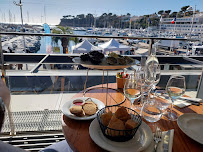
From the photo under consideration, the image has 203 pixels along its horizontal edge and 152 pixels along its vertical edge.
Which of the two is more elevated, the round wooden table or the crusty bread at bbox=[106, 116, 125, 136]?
the crusty bread at bbox=[106, 116, 125, 136]

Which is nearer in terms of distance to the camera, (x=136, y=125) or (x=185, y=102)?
(x=136, y=125)

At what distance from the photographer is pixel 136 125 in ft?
1.94

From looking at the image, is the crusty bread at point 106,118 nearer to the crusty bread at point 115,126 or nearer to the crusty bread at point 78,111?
the crusty bread at point 115,126

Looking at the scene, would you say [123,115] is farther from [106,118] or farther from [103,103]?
[103,103]

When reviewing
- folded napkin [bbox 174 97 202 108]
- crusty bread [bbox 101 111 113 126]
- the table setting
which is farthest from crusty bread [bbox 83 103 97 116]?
A: folded napkin [bbox 174 97 202 108]

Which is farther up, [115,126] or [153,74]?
[153,74]

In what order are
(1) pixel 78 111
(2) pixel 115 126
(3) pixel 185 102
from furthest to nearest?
(3) pixel 185 102, (1) pixel 78 111, (2) pixel 115 126

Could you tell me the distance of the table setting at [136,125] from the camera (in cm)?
58

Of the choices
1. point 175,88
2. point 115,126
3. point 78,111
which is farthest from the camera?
point 175,88

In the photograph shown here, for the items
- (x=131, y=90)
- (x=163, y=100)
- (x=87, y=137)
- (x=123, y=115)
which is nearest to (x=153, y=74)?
(x=163, y=100)

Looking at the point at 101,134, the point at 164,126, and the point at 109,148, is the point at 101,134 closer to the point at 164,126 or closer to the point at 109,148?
the point at 109,148

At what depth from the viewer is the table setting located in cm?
58

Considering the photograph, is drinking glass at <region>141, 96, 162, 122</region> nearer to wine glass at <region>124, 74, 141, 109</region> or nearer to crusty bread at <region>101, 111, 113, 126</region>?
wine glass at <region>124, 74, 141, 109</region>

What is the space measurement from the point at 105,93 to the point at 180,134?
59 cm
